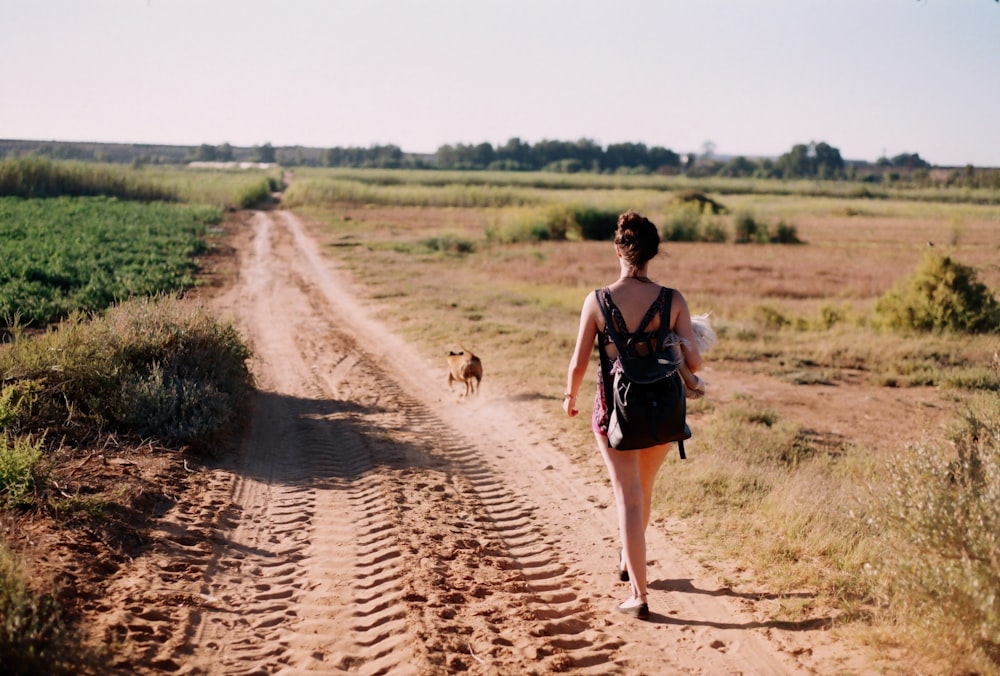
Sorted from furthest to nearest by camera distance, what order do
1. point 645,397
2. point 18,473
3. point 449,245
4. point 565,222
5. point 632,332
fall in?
point 565,222 < point 449,245 < point 18,473 < point 632,332 < point 645,397

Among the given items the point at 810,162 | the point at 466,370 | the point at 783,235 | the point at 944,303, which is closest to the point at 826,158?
the point at 810,162

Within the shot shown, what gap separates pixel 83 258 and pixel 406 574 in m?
17.5

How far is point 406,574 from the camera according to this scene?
4.88 meters

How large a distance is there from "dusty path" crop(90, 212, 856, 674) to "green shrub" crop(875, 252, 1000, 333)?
11736 mm

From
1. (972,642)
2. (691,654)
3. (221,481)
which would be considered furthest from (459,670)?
(221,481)

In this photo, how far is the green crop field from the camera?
1359cm

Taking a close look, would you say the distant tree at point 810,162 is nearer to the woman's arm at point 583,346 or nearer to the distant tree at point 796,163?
the distant tree at point 796,163

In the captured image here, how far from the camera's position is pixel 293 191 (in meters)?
64.1

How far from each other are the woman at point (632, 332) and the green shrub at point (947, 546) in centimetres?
120

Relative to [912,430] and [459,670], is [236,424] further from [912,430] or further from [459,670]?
[912,430]

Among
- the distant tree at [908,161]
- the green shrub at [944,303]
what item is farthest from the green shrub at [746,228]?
the distant tree at [908,161]

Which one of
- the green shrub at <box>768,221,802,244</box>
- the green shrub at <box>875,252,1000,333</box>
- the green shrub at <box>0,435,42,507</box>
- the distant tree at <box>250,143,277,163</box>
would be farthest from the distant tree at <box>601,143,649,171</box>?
the green shrub at <box>0,435,42,507</box>

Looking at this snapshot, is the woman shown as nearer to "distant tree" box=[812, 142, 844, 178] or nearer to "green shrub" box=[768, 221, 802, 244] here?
"green shrub" box=[768, 221, 802, 244]

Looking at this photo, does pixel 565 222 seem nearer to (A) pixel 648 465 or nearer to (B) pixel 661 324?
(A) pixel 648 465
